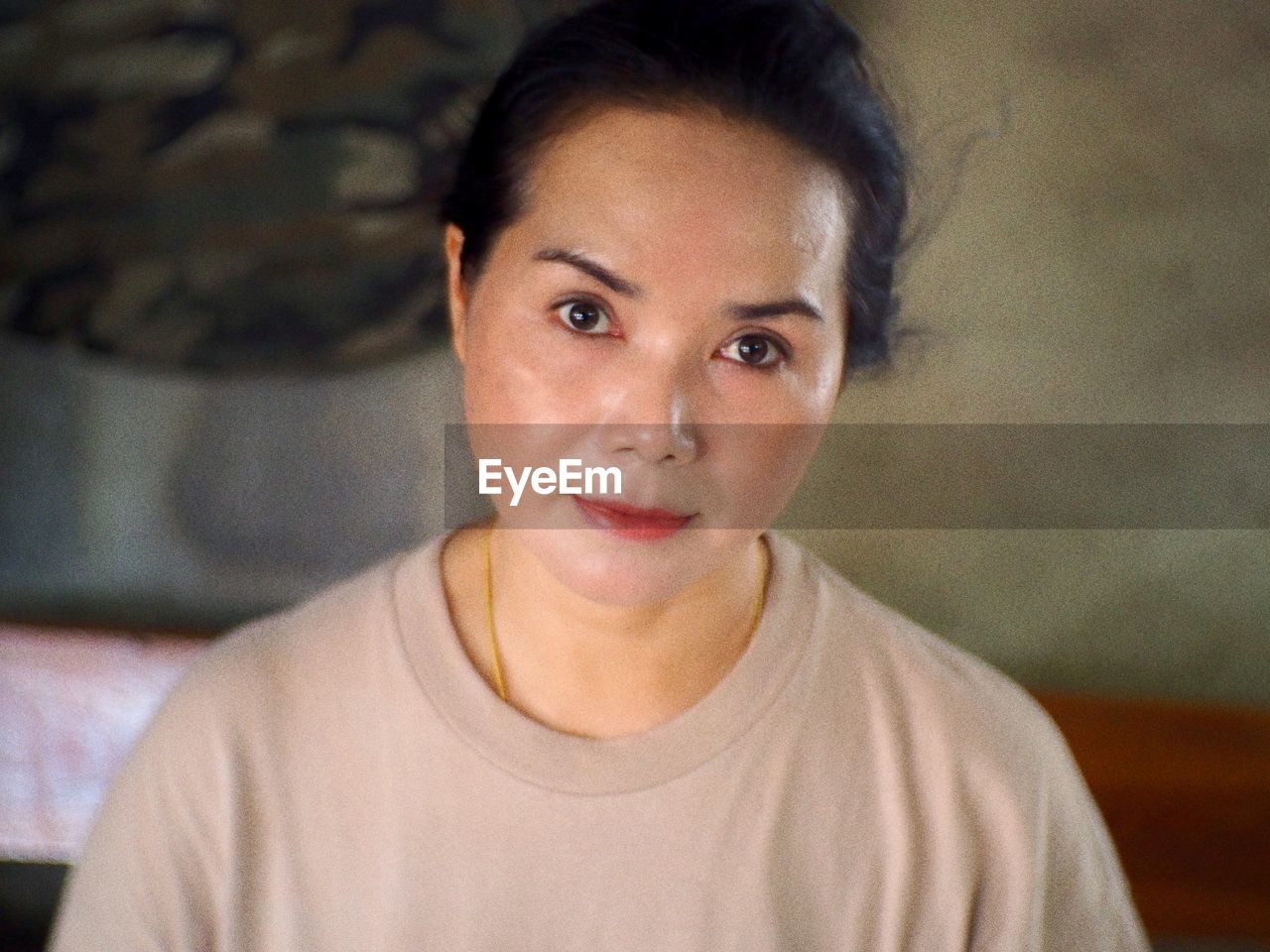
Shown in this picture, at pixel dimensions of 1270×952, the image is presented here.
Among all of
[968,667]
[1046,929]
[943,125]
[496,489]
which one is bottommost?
[1046,929]

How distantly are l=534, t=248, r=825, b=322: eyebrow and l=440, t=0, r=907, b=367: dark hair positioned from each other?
0.04 meters

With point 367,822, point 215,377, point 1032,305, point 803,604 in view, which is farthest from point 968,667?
point 215,377

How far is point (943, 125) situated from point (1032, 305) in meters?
0.11

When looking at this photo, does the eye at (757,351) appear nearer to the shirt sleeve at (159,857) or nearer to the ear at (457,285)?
the ear at (457,285)

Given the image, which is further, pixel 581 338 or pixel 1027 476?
pixel 1027 476

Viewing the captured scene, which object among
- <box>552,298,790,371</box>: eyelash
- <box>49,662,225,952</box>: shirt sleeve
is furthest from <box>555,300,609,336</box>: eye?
<box>49,662,225,952</box>: shirt sleeve

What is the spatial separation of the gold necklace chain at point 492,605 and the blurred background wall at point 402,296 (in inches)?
2.3

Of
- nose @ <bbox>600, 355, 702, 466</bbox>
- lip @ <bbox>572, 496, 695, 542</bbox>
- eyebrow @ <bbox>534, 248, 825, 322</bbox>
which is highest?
eyebrow @ <bbox>534, 248, 825, 322</bbox>

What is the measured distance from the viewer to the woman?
1.53 feet

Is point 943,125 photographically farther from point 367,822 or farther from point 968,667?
point 367,822

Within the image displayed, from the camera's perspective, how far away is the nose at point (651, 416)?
465mm

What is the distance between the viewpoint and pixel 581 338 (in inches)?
18.5

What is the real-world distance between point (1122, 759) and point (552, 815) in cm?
34

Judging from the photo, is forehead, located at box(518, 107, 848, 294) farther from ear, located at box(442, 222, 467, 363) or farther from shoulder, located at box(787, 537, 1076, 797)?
shoulder, located at box(787, 537, 1076, 797)
